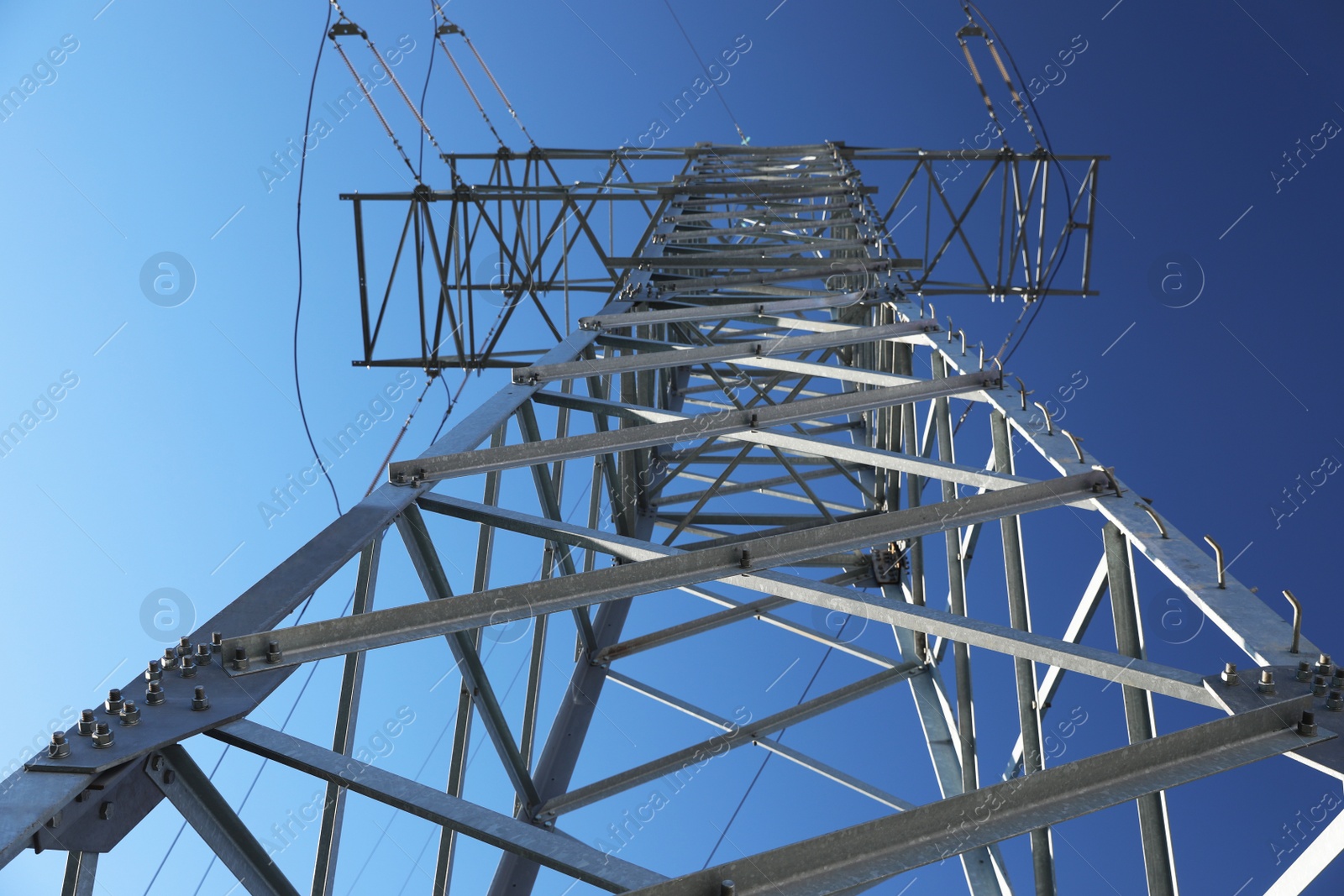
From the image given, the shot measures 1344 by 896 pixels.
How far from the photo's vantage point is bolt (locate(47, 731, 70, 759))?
3.47 metres

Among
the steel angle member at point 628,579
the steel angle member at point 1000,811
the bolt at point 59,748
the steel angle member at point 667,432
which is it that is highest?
the steel angle member at point 667,432

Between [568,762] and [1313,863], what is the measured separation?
5.82 metres

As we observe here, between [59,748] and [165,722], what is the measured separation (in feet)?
1.21

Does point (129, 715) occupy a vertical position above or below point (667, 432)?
below

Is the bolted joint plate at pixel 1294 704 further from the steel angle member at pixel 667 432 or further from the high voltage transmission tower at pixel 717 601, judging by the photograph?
the steel angle member at pixel 667 432

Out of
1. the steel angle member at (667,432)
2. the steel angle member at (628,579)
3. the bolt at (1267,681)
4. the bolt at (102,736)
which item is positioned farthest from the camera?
the steel angle member at (667,432)

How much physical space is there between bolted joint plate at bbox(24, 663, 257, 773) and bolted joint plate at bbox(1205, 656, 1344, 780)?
338cm

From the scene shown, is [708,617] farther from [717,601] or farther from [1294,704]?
[1294,704]

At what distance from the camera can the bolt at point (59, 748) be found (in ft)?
11.4

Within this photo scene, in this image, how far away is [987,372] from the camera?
24.2 ft

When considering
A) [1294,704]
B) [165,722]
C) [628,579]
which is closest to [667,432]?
[628,579]

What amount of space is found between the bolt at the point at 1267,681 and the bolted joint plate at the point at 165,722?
136 inches

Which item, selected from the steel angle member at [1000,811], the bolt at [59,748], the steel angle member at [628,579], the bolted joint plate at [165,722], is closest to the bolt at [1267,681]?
the steel angle member at [1000,811]

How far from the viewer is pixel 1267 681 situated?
395cm
